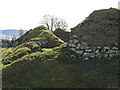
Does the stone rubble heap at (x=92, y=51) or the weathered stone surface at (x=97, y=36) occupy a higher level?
the weathered stone surface at (x=97, y=36)

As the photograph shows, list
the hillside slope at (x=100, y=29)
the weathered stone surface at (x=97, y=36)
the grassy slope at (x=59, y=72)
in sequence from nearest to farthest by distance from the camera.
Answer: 1. the grassy slope at (x=59, y=72)
2. the weathered stone surface at (x=97, y=36)
3. the hillside slope at (x=100, y=29)

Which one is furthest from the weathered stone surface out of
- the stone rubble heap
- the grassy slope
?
the grassy slope

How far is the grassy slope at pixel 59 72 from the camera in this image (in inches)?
554

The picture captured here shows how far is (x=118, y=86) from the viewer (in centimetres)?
1330

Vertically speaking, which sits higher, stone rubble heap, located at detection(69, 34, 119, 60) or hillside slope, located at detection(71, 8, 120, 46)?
hillside slope, located at detection(71, 8, 120, 46)

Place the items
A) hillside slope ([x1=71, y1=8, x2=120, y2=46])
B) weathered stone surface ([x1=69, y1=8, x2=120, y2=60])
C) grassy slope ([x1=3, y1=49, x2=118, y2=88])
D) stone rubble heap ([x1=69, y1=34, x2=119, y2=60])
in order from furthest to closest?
hillside slope ([x1=71, y1=8, x2=120, y2=46]), weathered stone surface ([x1=69, y1=8, x2=120, y2=60]), stone rubble heap ([x1=69, y1=34, x2=119, y2=60]), grassy slope ([x1=3, y1=49, x2=118, y2=88])

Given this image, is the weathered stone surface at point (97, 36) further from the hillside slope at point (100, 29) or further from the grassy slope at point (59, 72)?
the grassy slope at point (59, 72)

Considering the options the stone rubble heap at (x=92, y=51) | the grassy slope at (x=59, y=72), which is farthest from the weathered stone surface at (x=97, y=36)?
the grassy slope at (x=59, y=72)

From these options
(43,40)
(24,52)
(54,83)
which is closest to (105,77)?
(54,83)

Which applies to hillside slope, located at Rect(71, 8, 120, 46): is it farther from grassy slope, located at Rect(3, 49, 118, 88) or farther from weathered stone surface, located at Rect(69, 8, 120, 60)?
grassy slope, located at Rect(3, 49, 118, 88)

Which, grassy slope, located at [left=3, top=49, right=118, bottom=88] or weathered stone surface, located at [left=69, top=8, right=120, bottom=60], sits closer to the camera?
grassy slope, located at [left=3, top=49, right=118, bottom=88]

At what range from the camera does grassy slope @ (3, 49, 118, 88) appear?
14078mm

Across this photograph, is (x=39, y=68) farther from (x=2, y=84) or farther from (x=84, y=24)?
(x=84, y=24)

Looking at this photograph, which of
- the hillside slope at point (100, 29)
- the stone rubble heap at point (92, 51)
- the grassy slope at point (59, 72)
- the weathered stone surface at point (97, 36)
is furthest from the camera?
the hillside slope at point (100, 29)
